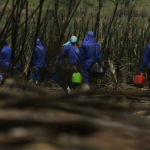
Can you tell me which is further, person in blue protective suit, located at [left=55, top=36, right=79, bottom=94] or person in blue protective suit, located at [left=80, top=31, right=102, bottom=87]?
person in blue protective suit, located at [left=80, top=31, right=102, bottom=87]

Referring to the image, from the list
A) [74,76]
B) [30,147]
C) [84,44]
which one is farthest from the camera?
[84,44]

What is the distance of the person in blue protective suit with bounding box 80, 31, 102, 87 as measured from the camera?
4.41 m

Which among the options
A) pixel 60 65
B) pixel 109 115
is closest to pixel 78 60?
pixel 60 65

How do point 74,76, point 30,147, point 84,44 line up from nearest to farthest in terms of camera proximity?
point 30,147, point 74,76, point 84,44

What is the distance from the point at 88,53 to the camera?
4512 mm

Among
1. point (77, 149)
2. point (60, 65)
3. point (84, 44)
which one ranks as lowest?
point (77, 149)

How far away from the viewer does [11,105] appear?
10.2 inches

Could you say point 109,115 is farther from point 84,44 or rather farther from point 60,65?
point 84,44

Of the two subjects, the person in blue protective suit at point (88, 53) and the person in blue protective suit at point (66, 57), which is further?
the person in blue protective suit at point (88, 53)

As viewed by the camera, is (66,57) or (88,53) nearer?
(66,57)

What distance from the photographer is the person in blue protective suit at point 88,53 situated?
14.5 ft

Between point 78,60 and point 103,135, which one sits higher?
point 78,60

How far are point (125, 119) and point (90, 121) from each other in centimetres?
6

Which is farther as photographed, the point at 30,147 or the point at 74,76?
the point at 74,76
